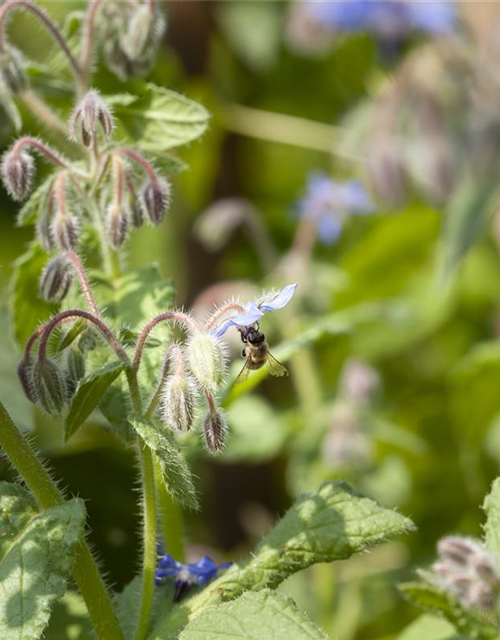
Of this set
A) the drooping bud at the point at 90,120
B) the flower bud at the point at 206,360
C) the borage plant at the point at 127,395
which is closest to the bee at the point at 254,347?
the borage plant at the point at 127,395

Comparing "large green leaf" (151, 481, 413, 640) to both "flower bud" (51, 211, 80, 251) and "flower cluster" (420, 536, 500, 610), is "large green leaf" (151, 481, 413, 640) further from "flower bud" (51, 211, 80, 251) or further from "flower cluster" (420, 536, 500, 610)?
"flower bud" (51, 211, 80, 251)

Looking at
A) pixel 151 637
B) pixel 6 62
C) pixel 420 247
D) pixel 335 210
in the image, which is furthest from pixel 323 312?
pixel 151 637

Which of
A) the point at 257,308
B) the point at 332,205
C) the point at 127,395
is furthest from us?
the point at 332,205

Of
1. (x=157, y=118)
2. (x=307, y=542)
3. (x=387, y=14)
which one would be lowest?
(x=307, y=542)

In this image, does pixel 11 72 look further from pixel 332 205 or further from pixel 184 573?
pixel 332 205

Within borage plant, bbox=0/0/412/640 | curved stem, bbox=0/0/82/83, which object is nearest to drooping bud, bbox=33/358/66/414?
borage plant, bbox=0/0/412/640

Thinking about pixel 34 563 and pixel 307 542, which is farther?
pixel 307 542

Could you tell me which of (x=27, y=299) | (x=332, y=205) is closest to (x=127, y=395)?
(x=27, y=299)

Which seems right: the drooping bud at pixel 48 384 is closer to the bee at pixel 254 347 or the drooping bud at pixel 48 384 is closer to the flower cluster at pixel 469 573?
the bee at pixel 254 347
